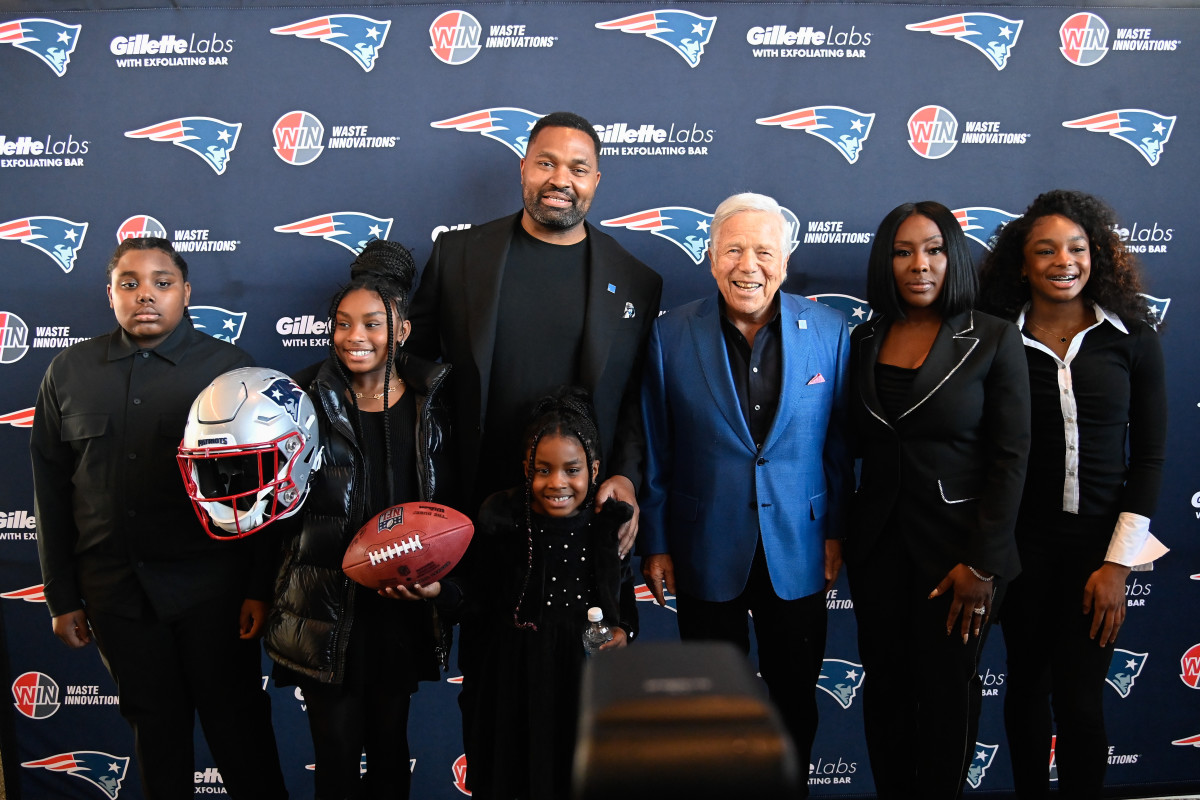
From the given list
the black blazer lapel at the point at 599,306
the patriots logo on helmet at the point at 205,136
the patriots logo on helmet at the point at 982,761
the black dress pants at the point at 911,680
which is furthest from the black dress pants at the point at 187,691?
the patriots logo on helmet at the point at 982,761

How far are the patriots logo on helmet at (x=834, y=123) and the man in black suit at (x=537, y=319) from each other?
84cm

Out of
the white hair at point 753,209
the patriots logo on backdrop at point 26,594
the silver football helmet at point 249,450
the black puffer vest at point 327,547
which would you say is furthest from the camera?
the patriots logo on backdrop at point 26,594

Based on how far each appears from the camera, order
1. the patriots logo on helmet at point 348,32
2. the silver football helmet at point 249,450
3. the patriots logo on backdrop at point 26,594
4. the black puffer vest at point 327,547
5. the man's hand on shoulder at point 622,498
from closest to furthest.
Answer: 1. the silver football helmet at point 249,450
2. the black puffer vest at point 327,547
3. the man's hand on shoulder at point 622,498
4. the patriots logo on helmet at point 348,32
5. the patriots logo on backdrop at point 26,594

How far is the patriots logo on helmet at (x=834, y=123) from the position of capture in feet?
8.27

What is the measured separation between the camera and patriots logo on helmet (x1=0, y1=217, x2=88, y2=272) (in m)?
2.53

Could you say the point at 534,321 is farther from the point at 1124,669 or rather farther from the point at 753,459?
the point at 1124,669

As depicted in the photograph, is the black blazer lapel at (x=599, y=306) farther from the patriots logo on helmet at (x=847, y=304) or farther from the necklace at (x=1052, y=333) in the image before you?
the necklace at (x=1052, y=333)

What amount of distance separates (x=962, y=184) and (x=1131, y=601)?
69.2 inches

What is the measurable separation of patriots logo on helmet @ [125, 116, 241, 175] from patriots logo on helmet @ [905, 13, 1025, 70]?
251cm

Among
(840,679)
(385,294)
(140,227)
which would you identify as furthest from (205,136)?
(840,679)

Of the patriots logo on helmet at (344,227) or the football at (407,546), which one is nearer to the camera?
the football at (407,546)

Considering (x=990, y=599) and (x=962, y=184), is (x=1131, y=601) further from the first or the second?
(x=962, y=184)

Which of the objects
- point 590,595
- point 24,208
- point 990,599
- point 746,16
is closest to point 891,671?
point 990,599

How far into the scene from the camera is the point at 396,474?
1.82 m
